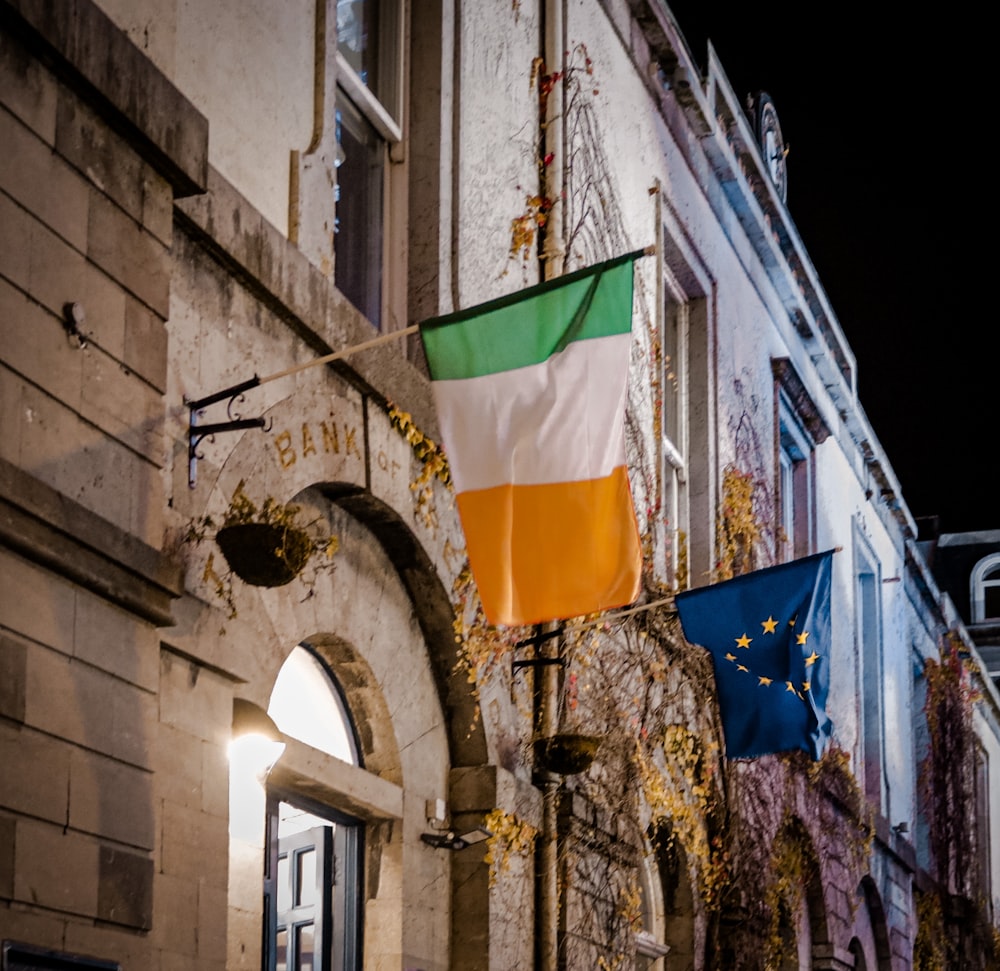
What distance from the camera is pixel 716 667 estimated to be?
39.2 ft

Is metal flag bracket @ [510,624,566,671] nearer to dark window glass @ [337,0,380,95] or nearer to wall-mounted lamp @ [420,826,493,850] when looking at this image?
wall-mounted lamp @ [420,826,493,850]

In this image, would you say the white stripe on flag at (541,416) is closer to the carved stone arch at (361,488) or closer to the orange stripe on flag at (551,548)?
the orange stripe on flag at (551,548)

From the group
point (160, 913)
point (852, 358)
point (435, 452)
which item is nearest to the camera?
point (160, 913)

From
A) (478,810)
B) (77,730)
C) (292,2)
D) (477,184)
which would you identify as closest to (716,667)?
(478,810)

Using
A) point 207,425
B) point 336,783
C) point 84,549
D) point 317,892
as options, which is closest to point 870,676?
point 317,892

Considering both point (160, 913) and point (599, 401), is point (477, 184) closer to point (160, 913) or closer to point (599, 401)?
point (599, 401)

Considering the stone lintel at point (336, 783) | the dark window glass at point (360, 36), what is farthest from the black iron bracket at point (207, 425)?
the dark window glass at point (360, 36)

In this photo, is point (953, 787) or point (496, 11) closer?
point (496, 11)

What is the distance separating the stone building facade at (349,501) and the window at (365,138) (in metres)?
0.02

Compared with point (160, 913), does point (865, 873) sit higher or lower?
higher

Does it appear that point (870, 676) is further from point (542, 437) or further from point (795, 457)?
point (542, 437)

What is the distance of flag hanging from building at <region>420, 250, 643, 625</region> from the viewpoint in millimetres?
8156

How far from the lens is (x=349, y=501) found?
9.52 meters

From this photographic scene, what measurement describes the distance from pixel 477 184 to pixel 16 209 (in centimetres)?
510
